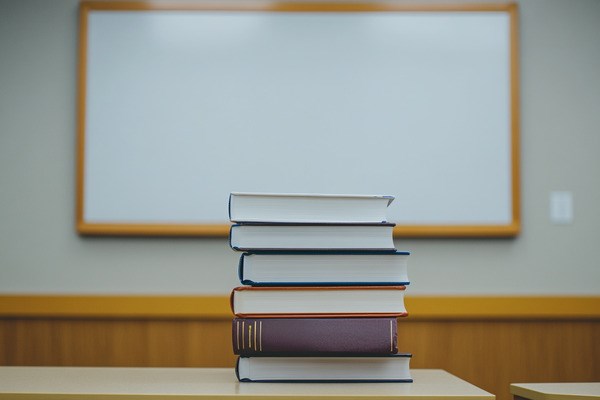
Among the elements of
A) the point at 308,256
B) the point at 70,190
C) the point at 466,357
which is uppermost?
the point at 70,190

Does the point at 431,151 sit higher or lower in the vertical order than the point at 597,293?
higher

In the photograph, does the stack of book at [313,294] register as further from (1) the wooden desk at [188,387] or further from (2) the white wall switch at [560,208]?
(2) the white wall switch at [560,208]

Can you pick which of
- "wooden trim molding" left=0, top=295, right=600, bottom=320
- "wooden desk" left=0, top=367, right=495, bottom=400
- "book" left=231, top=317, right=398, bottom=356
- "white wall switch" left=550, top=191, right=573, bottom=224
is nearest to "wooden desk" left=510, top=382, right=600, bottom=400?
"wooden desk" left=0, top=367, right=495, bottom=400

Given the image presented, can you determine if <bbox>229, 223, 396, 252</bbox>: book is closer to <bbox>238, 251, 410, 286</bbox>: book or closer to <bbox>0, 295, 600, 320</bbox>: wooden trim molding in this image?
<bbox>238, 251, 410, 286</bbox>: book

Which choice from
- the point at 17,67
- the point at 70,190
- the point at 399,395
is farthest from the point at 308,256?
the point at 17,67

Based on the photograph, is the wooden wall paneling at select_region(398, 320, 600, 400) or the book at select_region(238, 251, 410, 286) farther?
the wooden wall paneling at select_region(398, 320, 600, 400)

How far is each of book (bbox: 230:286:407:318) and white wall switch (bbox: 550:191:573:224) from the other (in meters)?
1.22

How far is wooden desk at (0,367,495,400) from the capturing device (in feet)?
3.26

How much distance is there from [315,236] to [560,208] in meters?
1.28

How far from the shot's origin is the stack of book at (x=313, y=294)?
1085 millimetres

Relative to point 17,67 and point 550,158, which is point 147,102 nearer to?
point 17,67

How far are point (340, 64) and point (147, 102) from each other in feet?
1.93

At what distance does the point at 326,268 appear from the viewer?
3.68 feet

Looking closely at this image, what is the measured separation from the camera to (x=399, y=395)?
3.27ft
